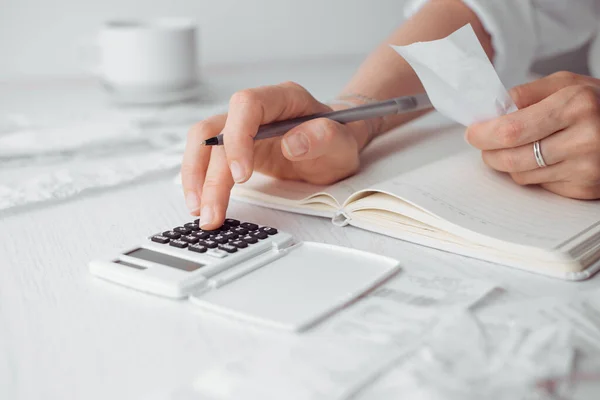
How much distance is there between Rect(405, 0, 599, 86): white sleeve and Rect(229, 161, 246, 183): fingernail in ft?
1.71

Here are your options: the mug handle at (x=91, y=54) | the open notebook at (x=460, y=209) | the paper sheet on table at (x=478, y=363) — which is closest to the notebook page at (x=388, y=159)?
the open notebook at (x=460, y=209)

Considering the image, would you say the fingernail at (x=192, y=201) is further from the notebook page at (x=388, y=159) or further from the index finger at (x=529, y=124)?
the index finger at (x=529, y=124)

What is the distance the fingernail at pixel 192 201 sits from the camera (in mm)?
646

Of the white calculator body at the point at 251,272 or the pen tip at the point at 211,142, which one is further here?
the pen tip at the point at 211,142

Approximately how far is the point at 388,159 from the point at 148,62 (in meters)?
0.51

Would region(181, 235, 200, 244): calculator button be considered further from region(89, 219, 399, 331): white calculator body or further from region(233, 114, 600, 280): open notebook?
region(233, 114, 600, 280): open notebook

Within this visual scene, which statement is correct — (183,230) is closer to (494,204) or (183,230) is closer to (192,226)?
(192,226)

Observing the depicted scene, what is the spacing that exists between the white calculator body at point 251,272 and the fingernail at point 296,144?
87 mm

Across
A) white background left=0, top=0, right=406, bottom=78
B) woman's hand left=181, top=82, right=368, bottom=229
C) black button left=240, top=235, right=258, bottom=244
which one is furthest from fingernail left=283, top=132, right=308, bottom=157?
white background left=0, top=0, right=406, bottom=78

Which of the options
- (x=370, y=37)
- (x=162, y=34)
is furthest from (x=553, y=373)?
(x=370, y=37)

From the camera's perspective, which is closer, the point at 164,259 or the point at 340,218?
the point at 164,259

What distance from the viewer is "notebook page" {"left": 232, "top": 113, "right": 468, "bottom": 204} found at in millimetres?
699

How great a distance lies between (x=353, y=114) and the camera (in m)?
0.73

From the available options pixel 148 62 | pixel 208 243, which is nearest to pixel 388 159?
pixel 208 243
